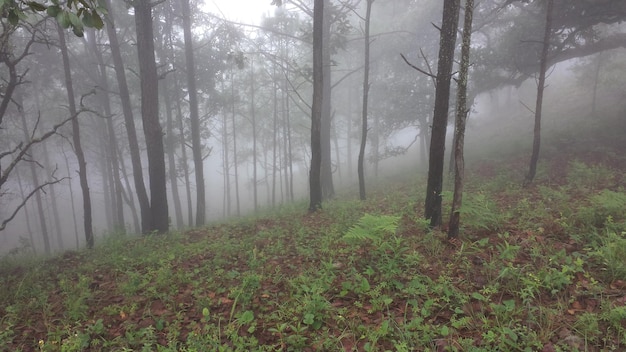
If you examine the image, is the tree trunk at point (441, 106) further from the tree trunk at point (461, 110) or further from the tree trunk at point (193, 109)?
the tree trunk at point (193, 109)

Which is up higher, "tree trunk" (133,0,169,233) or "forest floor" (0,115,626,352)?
"tree trunk" (133,0,169,233)

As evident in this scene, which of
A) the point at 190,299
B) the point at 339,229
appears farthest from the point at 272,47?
the point at 190,299

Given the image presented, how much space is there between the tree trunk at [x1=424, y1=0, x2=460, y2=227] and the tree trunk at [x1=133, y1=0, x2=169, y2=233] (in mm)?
8516

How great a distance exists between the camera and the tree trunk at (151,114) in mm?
10570

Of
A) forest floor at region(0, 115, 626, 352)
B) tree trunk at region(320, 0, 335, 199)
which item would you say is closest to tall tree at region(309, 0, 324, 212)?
forest floor at region(0, 115, 626, 352)

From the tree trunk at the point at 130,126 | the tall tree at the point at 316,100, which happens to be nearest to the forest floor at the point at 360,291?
the tall tree at the point at 316,100

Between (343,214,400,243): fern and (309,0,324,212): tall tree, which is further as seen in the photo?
(309,0,324,212): tall tree

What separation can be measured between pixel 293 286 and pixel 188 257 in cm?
321

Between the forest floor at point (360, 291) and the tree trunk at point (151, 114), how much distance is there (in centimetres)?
319

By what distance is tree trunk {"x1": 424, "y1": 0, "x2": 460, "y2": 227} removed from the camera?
6.06m

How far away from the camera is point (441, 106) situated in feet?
20.9

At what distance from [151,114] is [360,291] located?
31.1 ft

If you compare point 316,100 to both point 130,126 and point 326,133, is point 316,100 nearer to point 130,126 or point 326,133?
point 326,133

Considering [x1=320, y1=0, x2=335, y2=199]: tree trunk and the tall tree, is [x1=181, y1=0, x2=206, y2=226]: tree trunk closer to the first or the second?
[x1=320, y1=0, x2=335, y2=199]: tree trunk
